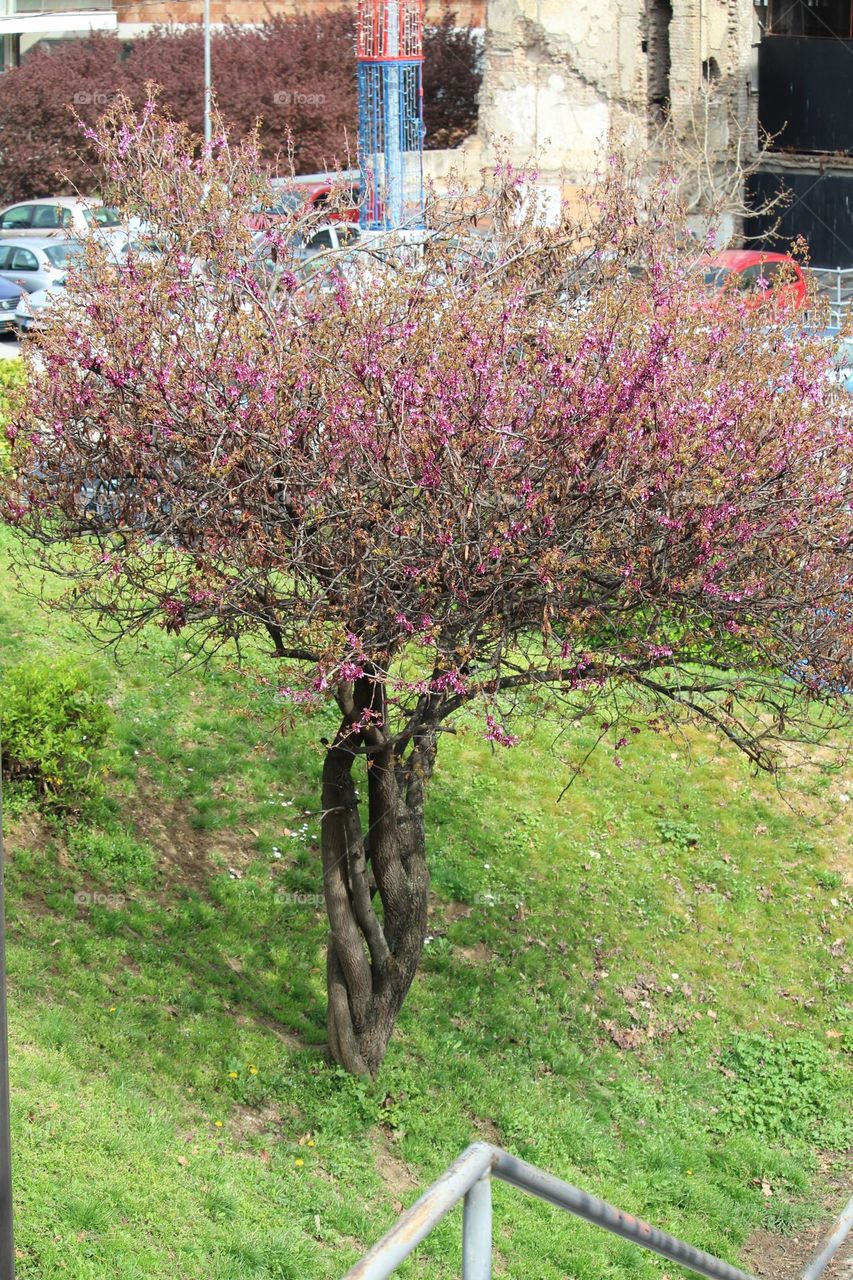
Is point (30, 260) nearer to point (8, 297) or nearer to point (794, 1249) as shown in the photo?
point (8, 297)

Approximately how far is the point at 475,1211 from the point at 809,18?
107 ft

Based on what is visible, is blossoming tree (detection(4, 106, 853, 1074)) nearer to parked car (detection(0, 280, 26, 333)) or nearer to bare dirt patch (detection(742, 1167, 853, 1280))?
bare dirt patch (detection(742, 1167, 853, 1280))

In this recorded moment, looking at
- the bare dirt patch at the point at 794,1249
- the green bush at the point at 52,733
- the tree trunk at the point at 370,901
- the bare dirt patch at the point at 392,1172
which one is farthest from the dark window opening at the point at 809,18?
the bare dirt patch at the point at 392,1172

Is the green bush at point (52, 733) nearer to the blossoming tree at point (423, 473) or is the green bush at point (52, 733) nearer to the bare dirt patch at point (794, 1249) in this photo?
the blossoming tree at point (423, 473)

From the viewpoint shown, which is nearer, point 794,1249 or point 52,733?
point 794,1249

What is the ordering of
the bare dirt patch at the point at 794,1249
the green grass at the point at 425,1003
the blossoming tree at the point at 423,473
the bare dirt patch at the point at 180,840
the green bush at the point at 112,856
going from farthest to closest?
the bare dirt patch at the point at 180,840, the green bush at the point at 112,856, the bare dirt patch at the point at 794,1249, the green grass at the point at 425,1003, the blossoming tree at the point at 423,473

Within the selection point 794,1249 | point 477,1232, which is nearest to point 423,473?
point 477,1232

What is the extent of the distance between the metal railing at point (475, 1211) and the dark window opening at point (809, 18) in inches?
1244

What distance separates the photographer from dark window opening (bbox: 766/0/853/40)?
1218 inches

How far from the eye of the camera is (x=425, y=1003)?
8898 mm

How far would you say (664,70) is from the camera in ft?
102

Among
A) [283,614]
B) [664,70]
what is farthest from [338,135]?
[283,614]

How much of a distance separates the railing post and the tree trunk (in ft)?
16.5

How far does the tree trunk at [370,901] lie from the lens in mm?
7762
